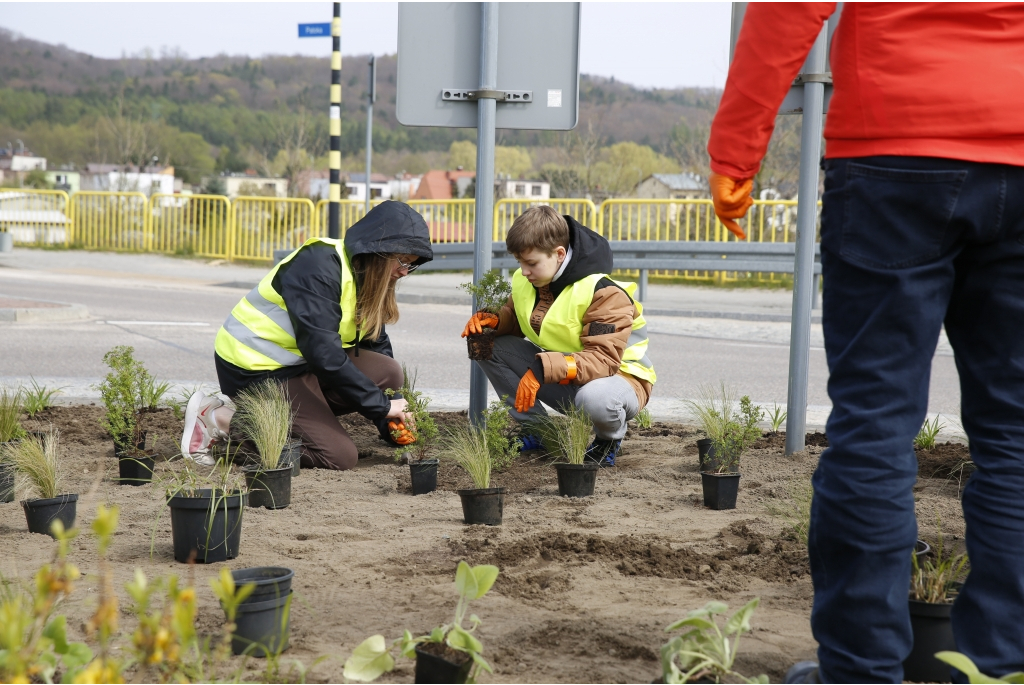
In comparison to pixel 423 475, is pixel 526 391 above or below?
above

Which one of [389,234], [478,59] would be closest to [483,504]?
[389,234]

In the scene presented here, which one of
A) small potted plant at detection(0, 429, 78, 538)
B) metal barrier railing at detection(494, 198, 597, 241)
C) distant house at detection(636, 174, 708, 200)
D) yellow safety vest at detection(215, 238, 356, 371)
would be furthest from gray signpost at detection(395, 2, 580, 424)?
distant house at detection(636, 174, 708, 200)

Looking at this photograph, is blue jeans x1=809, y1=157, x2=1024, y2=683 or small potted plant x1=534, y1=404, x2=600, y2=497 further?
small potted plant x1=534, y1=404, x2=600, y2=497

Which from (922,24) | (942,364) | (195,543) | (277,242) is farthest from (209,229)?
(922,24)

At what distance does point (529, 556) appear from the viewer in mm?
2846

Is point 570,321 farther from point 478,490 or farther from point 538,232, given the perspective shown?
point 478,490

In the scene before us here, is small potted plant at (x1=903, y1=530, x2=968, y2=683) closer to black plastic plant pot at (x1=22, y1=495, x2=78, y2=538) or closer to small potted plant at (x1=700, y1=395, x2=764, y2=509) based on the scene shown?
small potted plant at (x1=700, y1=395, x2=764, y2=509)

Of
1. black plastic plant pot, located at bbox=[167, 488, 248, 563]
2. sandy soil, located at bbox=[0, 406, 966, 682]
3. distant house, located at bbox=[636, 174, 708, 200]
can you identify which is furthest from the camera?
distant house, located at bbox=[636, 174, 708, 200]

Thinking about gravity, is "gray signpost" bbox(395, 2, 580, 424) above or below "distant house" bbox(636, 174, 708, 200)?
below

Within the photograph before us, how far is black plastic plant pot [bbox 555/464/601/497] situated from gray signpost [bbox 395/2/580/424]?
85cm

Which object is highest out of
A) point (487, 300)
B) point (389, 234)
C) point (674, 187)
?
point (674, 187)

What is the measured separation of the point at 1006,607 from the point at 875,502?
0.36m

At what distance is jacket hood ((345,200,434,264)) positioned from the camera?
13.5ft

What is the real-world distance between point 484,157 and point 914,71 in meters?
2.99
